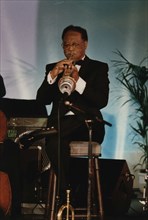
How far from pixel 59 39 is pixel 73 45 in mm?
1632

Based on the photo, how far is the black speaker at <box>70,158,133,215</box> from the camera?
3797 mm

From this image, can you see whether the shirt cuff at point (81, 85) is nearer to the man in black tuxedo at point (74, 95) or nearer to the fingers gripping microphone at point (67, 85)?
the man in black tuxedo at point (74, 95)

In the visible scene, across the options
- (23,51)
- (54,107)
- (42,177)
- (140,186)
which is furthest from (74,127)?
(140,186)

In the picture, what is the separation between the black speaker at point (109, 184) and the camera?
3.80 meters

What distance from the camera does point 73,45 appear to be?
3.39 metres

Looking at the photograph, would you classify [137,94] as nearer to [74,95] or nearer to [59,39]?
[59,39]

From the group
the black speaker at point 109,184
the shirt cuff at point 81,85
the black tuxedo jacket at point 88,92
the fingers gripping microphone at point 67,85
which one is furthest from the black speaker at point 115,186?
the fingers gripping microphone at point 67,85

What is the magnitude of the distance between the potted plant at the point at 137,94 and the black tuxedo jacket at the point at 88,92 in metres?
1.70

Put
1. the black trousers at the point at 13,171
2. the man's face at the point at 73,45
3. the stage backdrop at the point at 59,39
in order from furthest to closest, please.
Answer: the stage backdrop at the point at 59,39 < the black trousers at the point at 13,171 < the man's face at the point at 73,45

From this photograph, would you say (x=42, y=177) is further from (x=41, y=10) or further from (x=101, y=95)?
(x=41, y=10)

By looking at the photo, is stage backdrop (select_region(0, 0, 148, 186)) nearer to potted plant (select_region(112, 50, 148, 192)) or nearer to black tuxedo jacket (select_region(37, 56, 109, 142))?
potted plant (select_region(112, 50, 148, 192))

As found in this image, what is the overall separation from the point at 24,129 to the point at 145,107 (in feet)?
5.25

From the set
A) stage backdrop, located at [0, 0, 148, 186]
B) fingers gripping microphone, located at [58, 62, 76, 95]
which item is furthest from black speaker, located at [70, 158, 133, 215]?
fingers gripping microphone, located at [58, 62, 76, 95]

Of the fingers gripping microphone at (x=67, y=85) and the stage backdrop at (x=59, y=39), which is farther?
the stage backdrop at (x=59, y=39)
